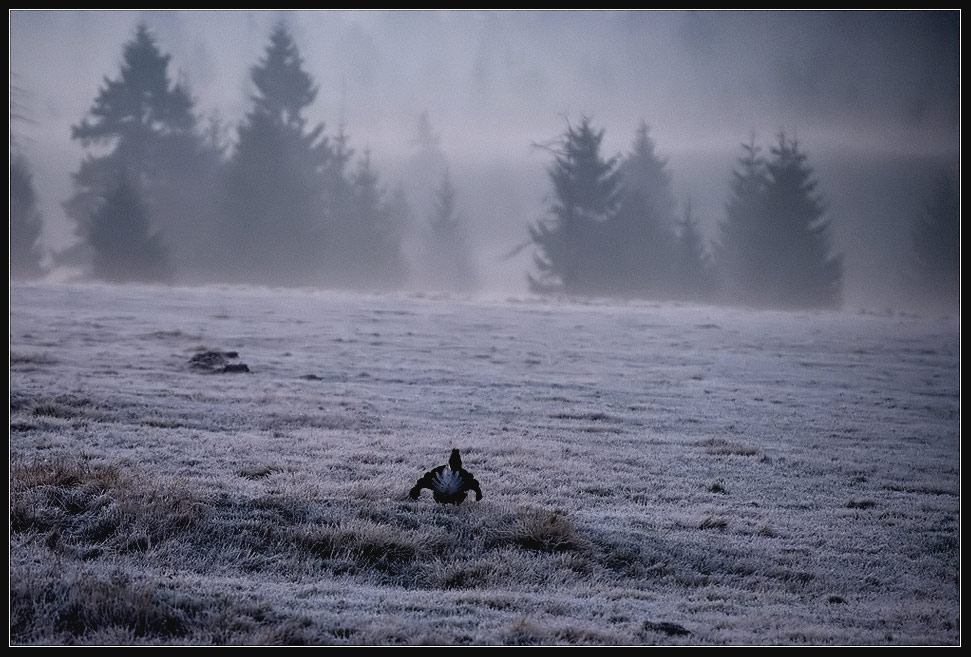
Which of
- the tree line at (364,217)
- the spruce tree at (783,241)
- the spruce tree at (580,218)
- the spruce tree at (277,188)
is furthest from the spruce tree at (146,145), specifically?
the spruce tree at (783,241)

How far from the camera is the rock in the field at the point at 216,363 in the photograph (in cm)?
1822

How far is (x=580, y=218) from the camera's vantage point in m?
56.5

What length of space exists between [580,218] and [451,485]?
4921cm

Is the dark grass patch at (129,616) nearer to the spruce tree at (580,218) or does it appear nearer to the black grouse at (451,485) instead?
the black grouse at (451,485)

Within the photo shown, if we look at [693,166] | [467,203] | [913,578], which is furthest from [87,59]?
[913,578]

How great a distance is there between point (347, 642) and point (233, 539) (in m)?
2.50

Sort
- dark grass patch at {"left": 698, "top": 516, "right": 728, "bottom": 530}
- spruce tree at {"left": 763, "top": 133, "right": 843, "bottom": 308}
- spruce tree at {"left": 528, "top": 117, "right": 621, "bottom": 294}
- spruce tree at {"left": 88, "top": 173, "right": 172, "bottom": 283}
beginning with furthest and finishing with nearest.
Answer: spruce tree at {"left": 763, "top": 133, "right": 843, "bottom": 308}, spruce tree at {"left": 528, "top": 117, "right": 621, "bottom": 294}, spruce tree at {"left": 88, "top": 173, "right": 172, "bottom": 283}, dark grass patch at {"left": 698, "top": 516, "right": 728, "bottom": 530}

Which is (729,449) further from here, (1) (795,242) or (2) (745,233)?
(2) (745,233)

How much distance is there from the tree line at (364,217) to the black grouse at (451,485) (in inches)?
1835

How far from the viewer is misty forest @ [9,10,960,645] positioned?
704 cm

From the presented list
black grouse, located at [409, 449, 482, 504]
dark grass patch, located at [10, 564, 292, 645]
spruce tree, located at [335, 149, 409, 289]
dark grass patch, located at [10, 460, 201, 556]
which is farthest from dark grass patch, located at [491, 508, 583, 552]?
spruce tree, located at [335, 149, 409, 289]

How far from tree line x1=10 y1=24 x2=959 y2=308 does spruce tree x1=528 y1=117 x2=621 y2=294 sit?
0.11 metres

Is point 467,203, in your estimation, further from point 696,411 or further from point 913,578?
point 913,578

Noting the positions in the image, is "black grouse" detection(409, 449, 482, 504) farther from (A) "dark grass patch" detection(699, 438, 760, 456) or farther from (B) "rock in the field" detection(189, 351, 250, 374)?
(B) "rock in the field" detection(189, 351, 250, 374)
